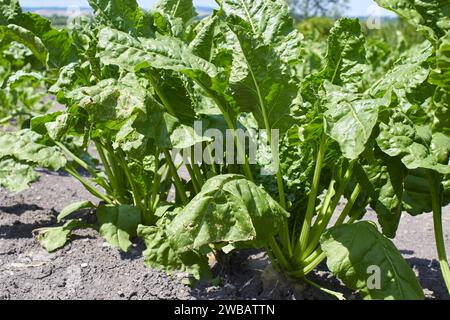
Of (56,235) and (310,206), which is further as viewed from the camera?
(56,235)

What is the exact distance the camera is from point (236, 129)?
1.96 meters

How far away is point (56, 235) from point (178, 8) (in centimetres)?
116

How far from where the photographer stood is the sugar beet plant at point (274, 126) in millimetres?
1640

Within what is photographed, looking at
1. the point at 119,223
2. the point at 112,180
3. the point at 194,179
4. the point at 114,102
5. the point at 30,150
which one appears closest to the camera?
the point at 114,102

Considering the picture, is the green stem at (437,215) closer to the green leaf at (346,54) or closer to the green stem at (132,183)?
the green leaf at (346,54)

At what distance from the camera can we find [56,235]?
8.07ft

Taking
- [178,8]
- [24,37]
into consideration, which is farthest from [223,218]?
[24,37]

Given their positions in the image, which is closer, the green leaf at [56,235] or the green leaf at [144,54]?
the green leaf at [144,54]

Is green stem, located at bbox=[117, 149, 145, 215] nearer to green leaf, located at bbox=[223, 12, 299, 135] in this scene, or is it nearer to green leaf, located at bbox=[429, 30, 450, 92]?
green leaf, located at bbox=[223, 12, 299, 135]

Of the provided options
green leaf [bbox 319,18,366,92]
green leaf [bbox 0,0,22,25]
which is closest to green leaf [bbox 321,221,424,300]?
green leaf [bbox 319,18,366,92]

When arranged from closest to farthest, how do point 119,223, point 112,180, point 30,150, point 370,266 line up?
point 370,266 → point 119,223 → point 30,150 → point 112,180

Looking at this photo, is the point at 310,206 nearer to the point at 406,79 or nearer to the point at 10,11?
the point at 406,79

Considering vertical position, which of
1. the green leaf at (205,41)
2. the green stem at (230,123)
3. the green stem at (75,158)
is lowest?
the green stem at (75,158)

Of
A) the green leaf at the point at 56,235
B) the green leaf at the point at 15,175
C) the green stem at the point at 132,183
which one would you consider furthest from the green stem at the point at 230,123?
the green leaf at the point at 15,175
